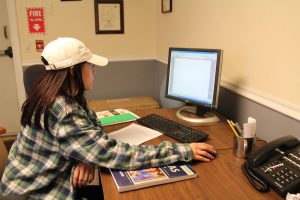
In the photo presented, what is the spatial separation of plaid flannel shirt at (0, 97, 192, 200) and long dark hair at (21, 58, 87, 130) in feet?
0.09

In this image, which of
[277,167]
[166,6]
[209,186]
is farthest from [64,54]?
[166,6]

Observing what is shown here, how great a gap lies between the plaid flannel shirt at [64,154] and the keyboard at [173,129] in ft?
0.68

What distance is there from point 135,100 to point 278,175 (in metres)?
2.05

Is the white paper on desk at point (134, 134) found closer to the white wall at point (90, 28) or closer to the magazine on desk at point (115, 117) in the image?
the magazine on desk at point (115, 117)

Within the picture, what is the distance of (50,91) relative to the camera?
1128 mm

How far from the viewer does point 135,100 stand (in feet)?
9.57

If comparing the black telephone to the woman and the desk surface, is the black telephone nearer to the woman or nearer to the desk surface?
the desk surface

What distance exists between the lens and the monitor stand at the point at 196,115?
1646mm

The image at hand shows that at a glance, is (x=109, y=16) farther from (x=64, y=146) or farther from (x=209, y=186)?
(x=209, y=186)

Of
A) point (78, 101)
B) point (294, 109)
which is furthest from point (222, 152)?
point (78, 101)

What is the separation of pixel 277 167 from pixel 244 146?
0.66ft

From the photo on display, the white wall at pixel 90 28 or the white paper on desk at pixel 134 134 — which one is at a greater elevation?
the white wall at pixel 90 28

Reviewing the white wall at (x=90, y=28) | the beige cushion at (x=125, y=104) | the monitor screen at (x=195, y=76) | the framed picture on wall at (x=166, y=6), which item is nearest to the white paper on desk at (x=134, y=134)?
the monitor screen at (x=195, y=76)

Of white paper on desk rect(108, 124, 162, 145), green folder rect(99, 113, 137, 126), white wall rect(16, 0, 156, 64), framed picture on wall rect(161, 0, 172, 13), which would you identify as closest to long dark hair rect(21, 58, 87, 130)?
white paper on desk rect(108, 124, 162, 145)
